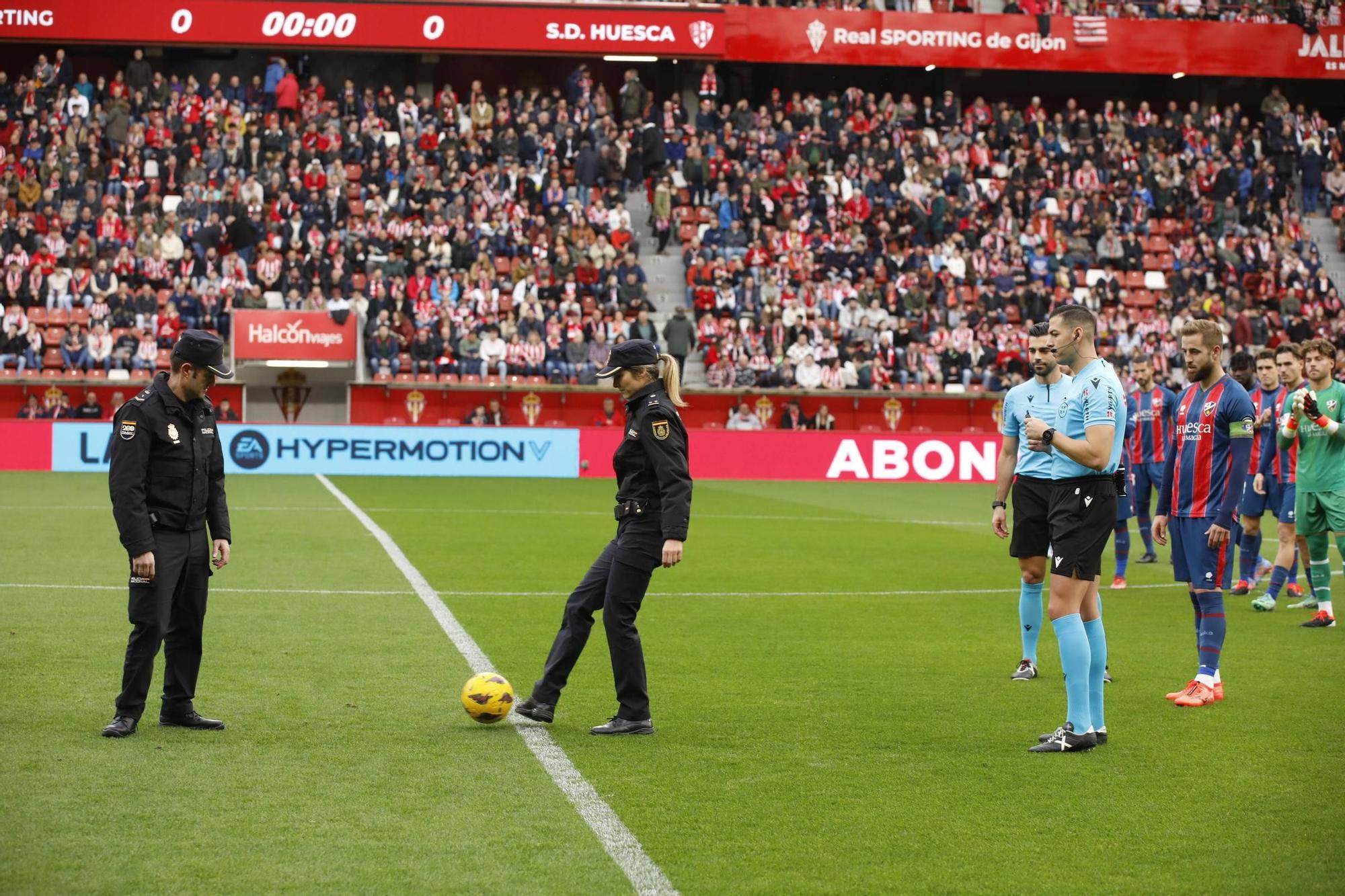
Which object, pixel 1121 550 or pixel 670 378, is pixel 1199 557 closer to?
pixel 670 378

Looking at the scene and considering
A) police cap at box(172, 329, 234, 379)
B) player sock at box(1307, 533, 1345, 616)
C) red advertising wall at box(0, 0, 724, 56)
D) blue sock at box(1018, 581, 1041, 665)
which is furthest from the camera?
red advertising wall at box(0, 0, 724, 56)

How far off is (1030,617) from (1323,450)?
4.06m

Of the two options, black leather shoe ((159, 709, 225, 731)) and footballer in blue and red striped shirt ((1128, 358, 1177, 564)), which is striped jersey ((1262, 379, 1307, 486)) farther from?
black leather shoe ((159, 709, 225, 731))

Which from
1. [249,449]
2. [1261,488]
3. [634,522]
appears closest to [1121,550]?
[1261,488]

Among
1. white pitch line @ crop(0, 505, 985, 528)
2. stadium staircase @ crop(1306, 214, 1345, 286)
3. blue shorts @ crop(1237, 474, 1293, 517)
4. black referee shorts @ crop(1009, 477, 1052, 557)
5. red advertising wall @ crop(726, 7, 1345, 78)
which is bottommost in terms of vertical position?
white pitch line @ crop(0, 505, 985, 528)

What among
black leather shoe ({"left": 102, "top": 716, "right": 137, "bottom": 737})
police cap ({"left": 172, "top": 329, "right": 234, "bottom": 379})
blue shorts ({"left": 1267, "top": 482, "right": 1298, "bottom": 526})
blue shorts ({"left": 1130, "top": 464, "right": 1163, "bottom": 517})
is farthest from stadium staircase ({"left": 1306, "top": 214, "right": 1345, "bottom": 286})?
black leather shoe ({"left": 102, "top": 716, "right": 137, "bottom": 737})

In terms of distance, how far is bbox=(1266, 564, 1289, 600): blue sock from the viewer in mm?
13555

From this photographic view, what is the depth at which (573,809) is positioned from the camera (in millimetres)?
6203

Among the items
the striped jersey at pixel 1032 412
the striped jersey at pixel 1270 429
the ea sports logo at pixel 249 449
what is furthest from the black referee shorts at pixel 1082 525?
the ea sports logo at pixel 249 449

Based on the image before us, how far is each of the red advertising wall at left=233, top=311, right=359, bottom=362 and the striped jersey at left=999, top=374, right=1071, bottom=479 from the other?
82.3 ft

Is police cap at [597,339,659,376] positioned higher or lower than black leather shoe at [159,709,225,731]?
higher

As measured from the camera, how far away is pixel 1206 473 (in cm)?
898

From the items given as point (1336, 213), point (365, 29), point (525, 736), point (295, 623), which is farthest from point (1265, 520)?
point (365, 29)

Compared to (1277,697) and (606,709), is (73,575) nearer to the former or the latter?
(606,709)
